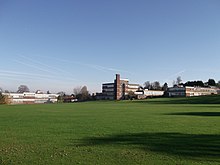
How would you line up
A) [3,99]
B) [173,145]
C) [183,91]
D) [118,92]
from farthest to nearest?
1. [118,92]
2. [183,91]
3. [3,99]
4. [173,145]

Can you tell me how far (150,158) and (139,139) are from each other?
4311 millimetres

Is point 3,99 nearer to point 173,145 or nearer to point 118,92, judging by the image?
point 118,92

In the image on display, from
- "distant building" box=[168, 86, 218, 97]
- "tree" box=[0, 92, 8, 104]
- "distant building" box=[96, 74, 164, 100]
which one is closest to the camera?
"tree" box=[0, 92, 8, 104]

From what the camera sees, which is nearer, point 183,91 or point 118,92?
point 183,91

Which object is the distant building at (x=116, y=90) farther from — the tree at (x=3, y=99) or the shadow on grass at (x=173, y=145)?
the shadow on grass at (x=173, y=145)

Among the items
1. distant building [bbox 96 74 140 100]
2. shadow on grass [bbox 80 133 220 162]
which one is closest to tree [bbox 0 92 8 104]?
distant building [bbox 96 74 140 100]

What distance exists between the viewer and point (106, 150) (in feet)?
36.3

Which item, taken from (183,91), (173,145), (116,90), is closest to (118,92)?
(116,90)

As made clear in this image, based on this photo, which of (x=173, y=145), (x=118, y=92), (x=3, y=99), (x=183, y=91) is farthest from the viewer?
(x=118, y=92)

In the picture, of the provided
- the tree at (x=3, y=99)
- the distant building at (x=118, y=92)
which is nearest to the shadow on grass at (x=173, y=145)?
the tree at (x=3, y=99)

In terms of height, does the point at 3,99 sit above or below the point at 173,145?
above

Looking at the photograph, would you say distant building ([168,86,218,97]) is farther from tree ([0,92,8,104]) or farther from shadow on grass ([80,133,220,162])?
shadow on grass ([80,133,220,162])

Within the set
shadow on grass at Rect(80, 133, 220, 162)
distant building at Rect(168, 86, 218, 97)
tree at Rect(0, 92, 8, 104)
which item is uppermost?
distant building at Rect(168, 86, 218, 97)

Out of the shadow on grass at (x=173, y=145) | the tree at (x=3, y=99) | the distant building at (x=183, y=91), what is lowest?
the shadow on grass at (x=173, y=145)
